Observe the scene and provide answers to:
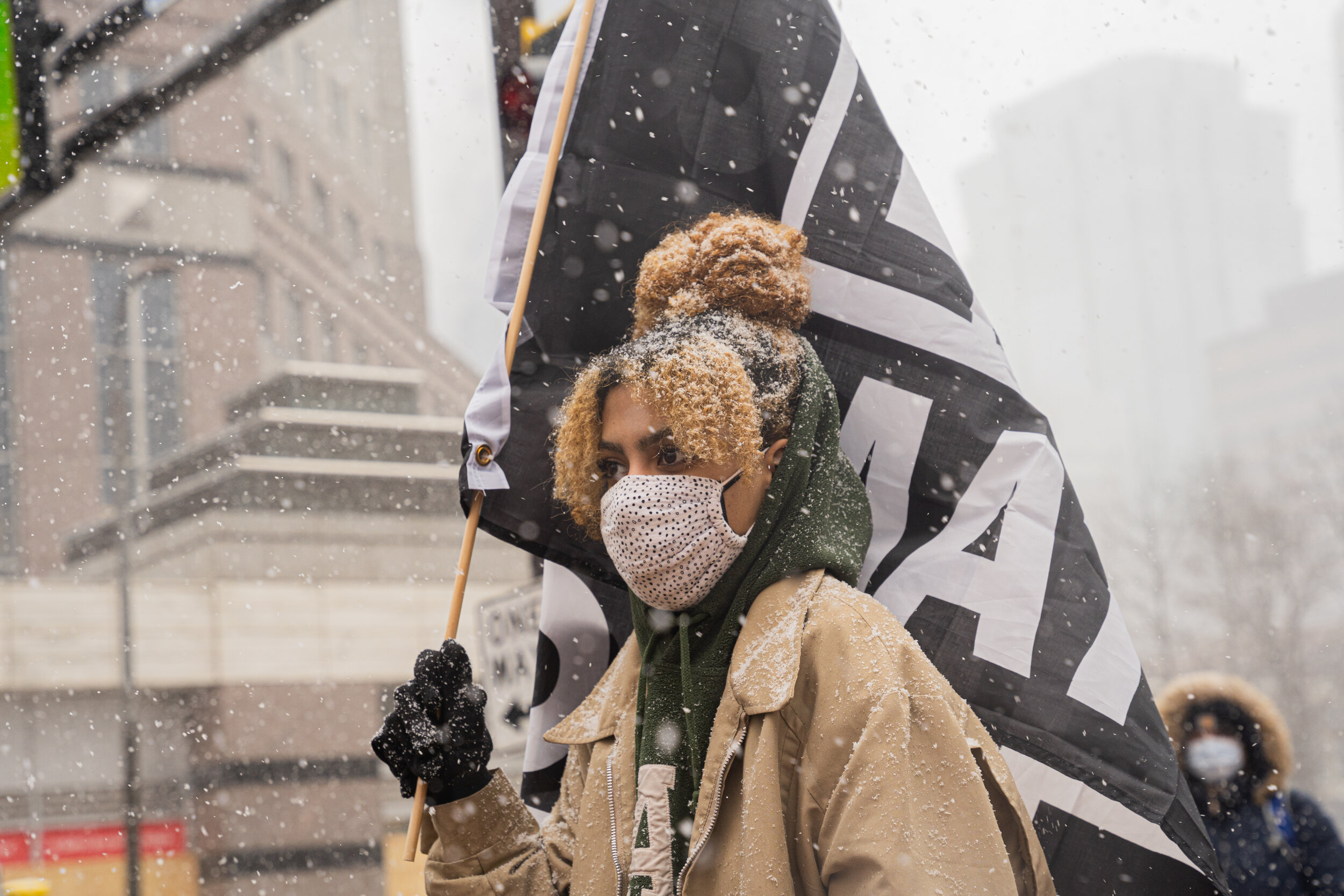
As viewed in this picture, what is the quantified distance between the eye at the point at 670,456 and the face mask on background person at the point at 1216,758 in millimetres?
2706

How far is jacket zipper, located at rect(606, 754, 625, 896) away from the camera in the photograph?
201 centimetres

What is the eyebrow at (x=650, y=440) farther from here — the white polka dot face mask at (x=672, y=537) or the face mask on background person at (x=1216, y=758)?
the face mask on background person at (x=1216, y=758)

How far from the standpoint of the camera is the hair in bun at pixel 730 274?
7.46 ft

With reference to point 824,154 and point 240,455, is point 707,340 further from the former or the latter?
point 240,455

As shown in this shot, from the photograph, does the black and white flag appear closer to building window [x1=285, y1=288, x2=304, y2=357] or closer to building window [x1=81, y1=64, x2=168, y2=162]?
building window [x1=285, y1=288, x2=304, y2=357]

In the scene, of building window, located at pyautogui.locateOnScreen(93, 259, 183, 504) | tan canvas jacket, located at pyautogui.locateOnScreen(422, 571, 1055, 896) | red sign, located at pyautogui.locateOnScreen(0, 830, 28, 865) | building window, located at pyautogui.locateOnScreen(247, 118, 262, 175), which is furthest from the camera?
building window, located at pyautogui.locateOnScreen(247, 118, 262, 175)

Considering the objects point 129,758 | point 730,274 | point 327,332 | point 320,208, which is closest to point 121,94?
point 320,208

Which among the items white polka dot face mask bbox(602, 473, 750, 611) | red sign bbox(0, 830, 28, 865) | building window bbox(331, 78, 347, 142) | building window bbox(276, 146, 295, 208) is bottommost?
red sign bbox(0, 830, 28, 865)

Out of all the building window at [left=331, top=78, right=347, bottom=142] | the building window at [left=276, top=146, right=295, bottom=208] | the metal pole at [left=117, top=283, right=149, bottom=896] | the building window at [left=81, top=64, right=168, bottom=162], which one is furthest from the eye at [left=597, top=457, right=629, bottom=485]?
the building window at [left=331, top=78, right=347, bottom=142]

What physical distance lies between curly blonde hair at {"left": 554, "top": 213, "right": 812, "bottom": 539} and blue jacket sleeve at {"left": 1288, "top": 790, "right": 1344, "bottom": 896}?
257cm

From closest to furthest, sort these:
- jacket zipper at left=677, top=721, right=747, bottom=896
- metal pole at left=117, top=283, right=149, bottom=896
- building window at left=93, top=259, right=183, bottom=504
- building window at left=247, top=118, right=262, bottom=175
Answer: jacket zipper at left=677, top=721, right=747, bottom=896
metal pole at left=117, top=283, right=149, bottom=896
building window at left=93, top=259, right=183, bottom=504
building window at left=247, top=118, right=262, bottom=175

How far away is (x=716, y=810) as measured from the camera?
183cm

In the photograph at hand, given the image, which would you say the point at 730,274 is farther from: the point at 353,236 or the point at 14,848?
the point at 353,236

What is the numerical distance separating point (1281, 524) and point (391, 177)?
88.3 feet
